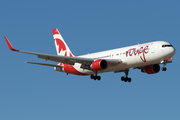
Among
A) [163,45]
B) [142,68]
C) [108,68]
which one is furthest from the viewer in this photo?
[142,68]

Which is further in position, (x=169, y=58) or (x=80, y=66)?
(x=80, y=66)

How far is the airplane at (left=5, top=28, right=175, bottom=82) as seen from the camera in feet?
161

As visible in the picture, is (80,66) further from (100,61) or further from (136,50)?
(136,50)

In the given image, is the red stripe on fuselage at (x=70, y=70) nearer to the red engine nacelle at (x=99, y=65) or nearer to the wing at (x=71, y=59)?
the wing at (x=71, y=59)

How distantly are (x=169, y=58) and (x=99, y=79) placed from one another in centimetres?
1118

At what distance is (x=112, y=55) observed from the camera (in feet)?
174

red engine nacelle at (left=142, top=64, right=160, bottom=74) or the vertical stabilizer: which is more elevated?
the vertical stabilizer

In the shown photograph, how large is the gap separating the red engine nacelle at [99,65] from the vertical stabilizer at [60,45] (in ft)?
34.4

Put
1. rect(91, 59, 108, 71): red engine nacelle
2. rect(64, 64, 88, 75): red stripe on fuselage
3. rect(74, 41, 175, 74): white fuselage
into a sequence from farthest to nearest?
rect(64, 64, 88, 75): red stripe on fuselage, rect(91, 59, 108, 71): red engine nacelle, rect(74, 41, 175, 74): white fuselage

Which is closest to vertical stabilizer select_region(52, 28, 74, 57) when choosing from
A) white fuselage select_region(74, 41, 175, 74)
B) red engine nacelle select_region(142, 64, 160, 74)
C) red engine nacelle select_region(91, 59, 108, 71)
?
white fuselage select_region(74, 41, 175, 74)

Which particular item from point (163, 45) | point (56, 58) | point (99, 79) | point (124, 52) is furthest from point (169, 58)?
point (56, 58)

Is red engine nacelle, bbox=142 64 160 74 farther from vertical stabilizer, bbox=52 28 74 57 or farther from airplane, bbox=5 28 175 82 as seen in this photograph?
vertical stabilizer, bbox=52 28 74 57

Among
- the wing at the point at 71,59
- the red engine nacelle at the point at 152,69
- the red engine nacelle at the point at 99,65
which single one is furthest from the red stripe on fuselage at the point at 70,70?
the red engine nacelle at the point at 152,69

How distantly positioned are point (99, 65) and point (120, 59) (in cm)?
336
